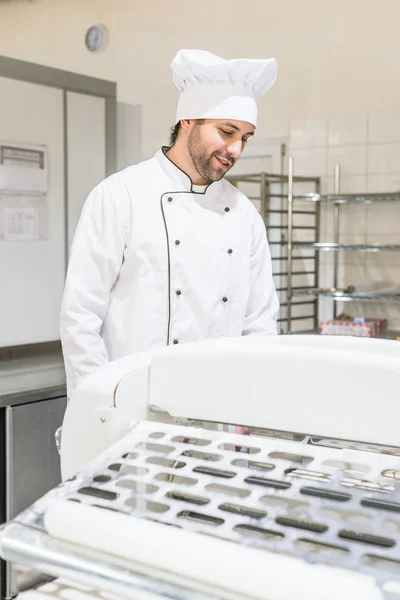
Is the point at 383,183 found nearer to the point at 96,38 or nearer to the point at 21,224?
the point at 21,224

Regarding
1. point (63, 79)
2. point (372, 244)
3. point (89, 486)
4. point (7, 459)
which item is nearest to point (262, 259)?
point (7, 459)

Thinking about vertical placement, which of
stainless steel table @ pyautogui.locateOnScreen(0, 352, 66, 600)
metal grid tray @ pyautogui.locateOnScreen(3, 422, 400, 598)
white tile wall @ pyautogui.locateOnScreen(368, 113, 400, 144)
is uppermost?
white tile wall @ pyautogui.locateOnScreen(368, 113, 400, 144)

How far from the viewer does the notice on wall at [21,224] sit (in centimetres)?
329

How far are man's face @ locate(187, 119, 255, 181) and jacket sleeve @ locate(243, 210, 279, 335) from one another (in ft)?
0.73

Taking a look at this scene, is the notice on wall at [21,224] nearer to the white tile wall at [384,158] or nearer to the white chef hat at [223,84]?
the white tile wall at [384,158]

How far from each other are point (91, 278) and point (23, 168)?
5.86 ft

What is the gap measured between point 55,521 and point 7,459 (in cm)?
205

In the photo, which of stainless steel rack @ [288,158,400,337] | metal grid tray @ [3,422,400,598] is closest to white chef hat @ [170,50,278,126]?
metal grid tray @ [3,422,400,598]

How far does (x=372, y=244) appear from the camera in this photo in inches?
134

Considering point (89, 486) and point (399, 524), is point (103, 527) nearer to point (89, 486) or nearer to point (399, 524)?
point (89, 486)

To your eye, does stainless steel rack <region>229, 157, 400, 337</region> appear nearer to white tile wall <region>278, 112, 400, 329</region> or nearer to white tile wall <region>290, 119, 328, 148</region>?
white tile wall <region>278, 112, 400, 329</region>

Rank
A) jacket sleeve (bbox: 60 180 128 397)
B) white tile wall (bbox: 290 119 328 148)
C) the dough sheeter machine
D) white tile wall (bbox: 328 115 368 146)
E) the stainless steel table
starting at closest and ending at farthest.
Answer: the dough sheeter machine < jacket sleeve (bbox: 60 180 128 397) < the stainless steel table < white tile wall (bbox: 328 115 368 146) < white tile wall (bbox: 290 119 328 148)

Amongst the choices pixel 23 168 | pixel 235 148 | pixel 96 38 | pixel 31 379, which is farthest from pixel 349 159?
pixel 235 148

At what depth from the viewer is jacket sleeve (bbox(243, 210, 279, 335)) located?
1.91m
